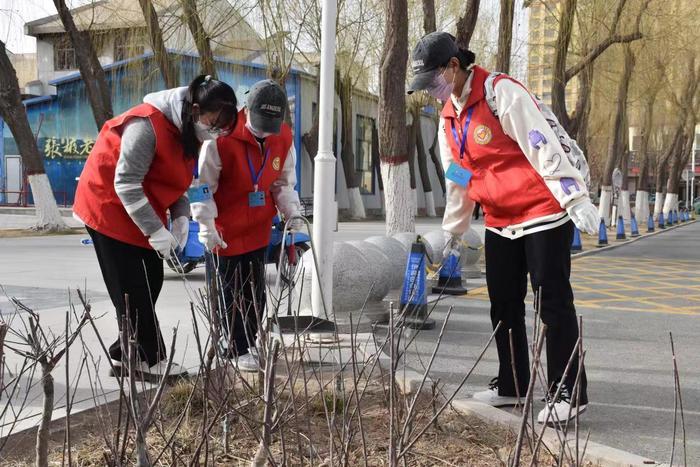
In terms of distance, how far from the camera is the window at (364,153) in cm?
3828

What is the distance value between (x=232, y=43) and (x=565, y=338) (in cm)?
1810

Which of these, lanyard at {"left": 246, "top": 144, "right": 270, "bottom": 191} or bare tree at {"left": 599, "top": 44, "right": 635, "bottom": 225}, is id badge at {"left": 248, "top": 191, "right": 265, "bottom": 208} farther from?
bare tree at {"left": 599, "top": 44, "right": 635, "bottom": 225}

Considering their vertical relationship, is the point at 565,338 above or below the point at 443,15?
below

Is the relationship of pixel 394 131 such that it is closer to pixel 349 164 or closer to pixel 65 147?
pixel 349 164

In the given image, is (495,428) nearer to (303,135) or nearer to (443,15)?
(443,15)

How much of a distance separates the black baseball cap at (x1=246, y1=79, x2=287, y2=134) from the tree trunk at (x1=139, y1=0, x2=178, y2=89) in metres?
12.8

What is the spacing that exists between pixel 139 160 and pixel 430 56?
4.91ft

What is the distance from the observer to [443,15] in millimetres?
22438

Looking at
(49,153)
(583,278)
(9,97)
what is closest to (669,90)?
(583,278)

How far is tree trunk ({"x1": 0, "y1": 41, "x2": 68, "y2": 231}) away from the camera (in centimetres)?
1834

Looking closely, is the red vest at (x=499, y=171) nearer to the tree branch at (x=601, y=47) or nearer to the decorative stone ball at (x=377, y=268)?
the decorative stone ball at (x=377, y=268)

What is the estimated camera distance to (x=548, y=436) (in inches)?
133

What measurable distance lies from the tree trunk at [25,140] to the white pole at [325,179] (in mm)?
14733

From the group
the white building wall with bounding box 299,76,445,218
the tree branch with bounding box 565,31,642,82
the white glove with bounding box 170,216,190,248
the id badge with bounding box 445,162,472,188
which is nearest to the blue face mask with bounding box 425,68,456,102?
the id badge with bounding box 445,162,472,188
